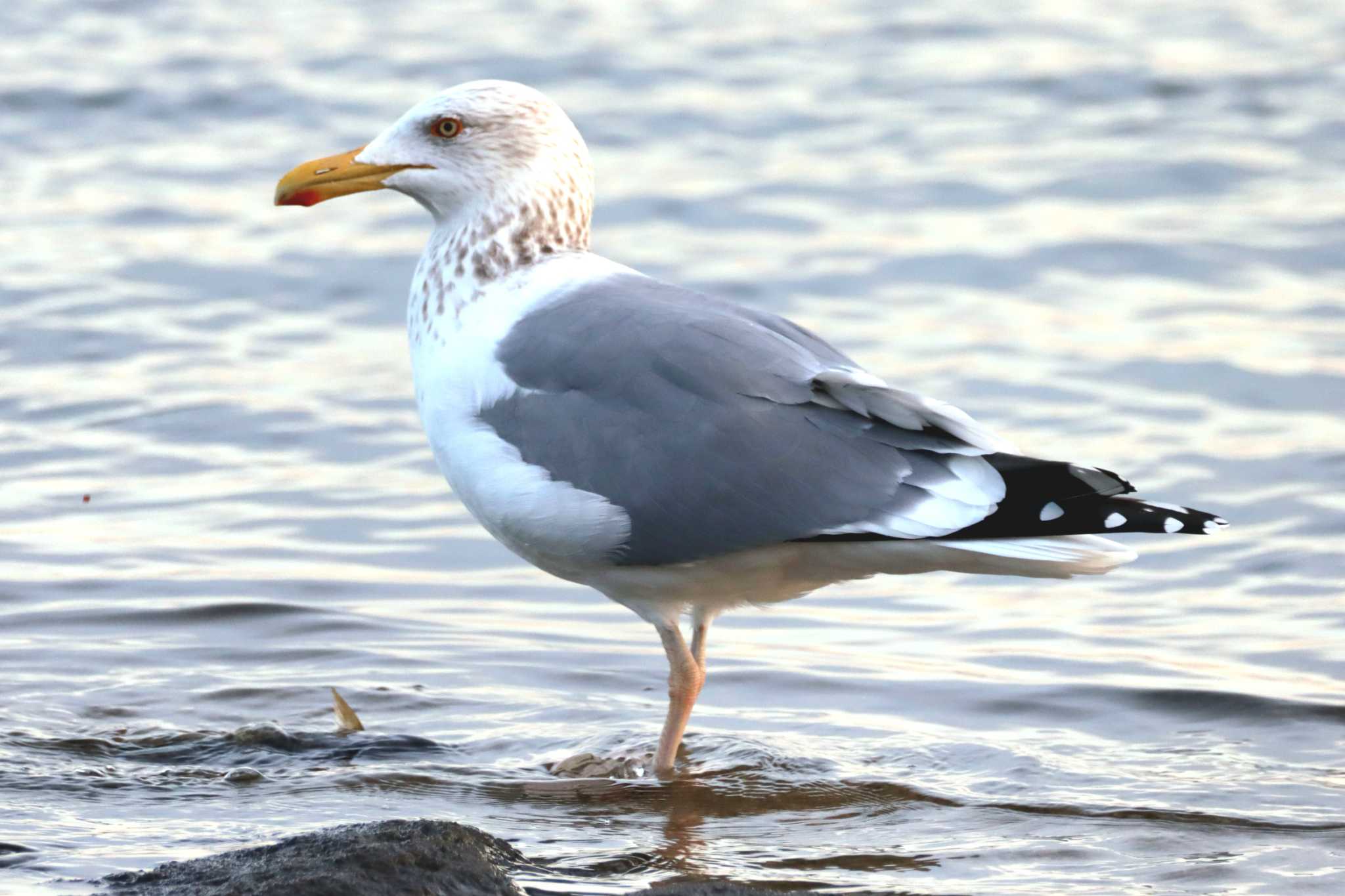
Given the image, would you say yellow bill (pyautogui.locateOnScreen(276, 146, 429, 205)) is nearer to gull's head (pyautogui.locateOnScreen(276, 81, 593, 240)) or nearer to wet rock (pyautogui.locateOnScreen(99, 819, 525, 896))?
gull's head (pyautogui.locateOnScreen(276, 81, 593, 240))

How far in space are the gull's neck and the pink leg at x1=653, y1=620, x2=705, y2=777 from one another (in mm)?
964

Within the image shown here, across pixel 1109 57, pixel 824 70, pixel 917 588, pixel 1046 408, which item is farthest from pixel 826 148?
pixel 917 588

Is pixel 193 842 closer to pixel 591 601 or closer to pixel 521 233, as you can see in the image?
pixel 521 233

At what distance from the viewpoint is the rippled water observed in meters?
4.79

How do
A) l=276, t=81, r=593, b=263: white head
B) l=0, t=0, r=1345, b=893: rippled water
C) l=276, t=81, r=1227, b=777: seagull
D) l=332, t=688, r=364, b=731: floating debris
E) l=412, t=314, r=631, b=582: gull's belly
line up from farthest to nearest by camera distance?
l=332, t=688, r=364, b=731: floating debris, l=276, t=81, r=593, b=263: white head, l=0, t=0, r=1345, b=893: rippled water, l=412, t=314, r=631, b=582: gull's belly, l=276, t=81, r=1227, b=777: seagull

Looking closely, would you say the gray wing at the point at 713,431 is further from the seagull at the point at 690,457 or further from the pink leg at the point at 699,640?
the pink leg at the point at 699,640

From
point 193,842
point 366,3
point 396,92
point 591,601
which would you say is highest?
point 366,3

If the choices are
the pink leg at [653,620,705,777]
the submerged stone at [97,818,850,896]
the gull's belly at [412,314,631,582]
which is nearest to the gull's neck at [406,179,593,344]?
the gull's belly at [412,314,631,582]

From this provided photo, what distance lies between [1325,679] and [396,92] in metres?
8.17

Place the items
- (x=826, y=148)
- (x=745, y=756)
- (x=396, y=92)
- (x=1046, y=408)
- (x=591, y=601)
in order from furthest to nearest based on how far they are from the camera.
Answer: (x=396, y=92) < (x=826, y=148) < (x=1046, y=408) < (x=591, y=601) < (x=745, y=756)

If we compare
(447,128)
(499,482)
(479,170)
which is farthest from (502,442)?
(447,128)

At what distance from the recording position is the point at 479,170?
5.16m

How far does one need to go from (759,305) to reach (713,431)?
4622mm

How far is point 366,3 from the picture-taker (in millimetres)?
14523
